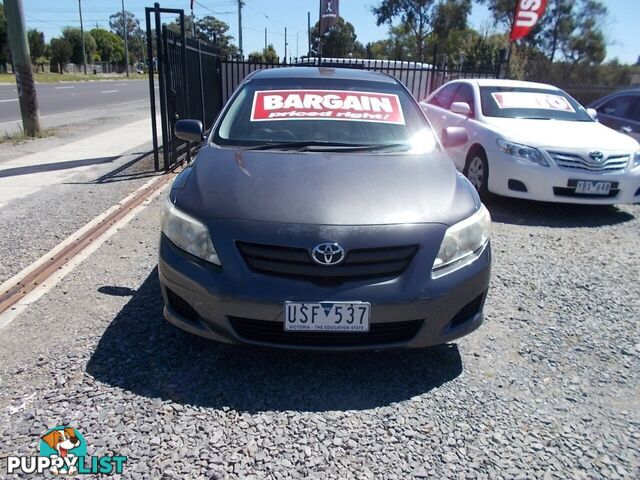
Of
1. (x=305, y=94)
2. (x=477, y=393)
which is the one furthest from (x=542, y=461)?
(x=305, y=94)

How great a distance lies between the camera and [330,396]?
2648 mm

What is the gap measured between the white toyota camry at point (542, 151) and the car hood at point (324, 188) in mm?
2990

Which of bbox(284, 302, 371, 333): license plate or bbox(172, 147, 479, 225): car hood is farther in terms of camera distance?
bbox(172, 147, 479, 225): car hood

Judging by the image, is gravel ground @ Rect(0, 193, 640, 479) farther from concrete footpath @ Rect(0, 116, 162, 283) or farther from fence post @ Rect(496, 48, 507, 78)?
fence post @ Rect(496, 48, 507, 78)

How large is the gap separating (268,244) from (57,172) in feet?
20.5

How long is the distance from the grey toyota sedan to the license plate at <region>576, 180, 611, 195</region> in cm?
325

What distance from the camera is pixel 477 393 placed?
8.92 feet

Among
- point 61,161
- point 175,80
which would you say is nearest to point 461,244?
point 175,80

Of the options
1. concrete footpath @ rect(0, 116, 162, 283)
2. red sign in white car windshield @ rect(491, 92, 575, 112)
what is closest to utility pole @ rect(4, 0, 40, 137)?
concrete footpath @ rect(0, 116, 162, 283)

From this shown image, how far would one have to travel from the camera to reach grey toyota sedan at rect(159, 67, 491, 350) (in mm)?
2469

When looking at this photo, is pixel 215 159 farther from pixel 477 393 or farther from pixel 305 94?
pixel 477 393

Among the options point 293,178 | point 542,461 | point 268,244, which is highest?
point 293,178

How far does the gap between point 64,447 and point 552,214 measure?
5.75 m

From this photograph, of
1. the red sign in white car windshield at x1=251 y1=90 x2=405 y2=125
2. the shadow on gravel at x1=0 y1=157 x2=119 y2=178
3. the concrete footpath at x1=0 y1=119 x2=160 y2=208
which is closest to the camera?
the red sign in white car windshield at x1=251 y1=90 x2=405 y2=125
